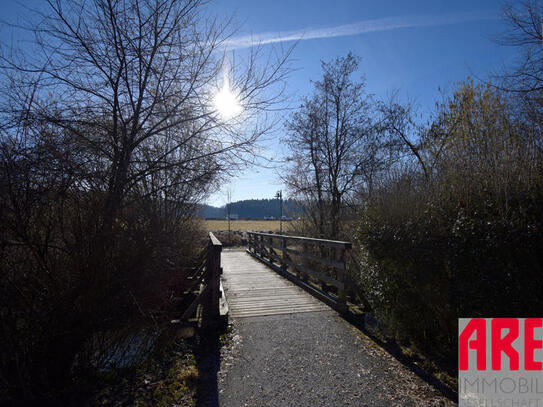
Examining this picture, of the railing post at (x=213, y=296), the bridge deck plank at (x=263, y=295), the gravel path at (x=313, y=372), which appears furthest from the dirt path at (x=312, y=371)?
the bridge deck plank at (x=263, y=295)

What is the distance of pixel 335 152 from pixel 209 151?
6302 mm

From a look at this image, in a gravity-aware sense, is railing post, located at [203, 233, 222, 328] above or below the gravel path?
above

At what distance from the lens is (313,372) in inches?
131

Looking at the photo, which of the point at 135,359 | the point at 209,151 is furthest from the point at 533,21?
the point at 135,359

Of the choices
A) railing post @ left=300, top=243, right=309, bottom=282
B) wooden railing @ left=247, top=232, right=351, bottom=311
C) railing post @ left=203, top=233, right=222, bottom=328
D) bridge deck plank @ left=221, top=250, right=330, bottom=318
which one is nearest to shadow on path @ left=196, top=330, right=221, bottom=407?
railing post @ left=203, top=233, right=222, bottom=328

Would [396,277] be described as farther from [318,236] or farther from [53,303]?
[318,236]

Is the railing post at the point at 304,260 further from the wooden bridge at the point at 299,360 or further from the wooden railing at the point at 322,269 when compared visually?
the wooden bridge at the point at 299,360

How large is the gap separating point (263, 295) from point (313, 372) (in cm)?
316

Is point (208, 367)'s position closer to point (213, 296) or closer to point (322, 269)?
point (213, 296)

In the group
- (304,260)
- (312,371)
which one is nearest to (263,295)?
(304,260)

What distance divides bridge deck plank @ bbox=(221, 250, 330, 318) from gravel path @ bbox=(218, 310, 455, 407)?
0.80m

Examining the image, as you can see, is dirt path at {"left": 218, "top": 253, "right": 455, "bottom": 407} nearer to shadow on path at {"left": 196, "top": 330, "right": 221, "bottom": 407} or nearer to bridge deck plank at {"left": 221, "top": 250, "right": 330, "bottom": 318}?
shadow on path at {"left": 196, "top": 330, "right": 221, "bottom": 407}

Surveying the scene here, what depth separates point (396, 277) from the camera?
3619mm

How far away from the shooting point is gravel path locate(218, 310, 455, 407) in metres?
2.86
